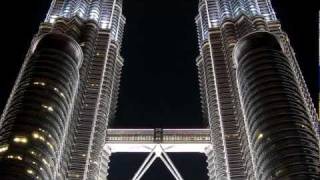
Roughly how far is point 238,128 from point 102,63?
117 ft

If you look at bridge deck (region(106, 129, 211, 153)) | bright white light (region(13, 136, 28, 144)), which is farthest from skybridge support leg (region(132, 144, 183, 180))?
bright white light (region(13, 136, 28, 144))

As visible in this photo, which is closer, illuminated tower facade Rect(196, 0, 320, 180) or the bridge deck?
illuminated tower facade Rect(196, 0, 320, 180)

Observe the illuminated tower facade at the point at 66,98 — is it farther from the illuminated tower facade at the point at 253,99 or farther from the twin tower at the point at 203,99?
the illuminated tower facade at the point at 253,99

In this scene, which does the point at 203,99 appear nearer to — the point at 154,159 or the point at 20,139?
the point at 154,159

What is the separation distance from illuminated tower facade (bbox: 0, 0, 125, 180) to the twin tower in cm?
20

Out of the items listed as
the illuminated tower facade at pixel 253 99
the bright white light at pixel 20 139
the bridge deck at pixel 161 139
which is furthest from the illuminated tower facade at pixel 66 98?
the illuminated tower facade at pixel 253 99

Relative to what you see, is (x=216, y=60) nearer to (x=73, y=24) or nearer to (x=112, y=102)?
(x=112, y=102)

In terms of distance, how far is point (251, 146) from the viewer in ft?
301

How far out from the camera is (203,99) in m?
130

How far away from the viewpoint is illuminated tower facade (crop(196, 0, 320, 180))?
3314 inches

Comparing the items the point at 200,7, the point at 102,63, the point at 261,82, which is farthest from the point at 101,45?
the point at 261,82

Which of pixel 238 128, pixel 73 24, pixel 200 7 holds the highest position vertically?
pixel 200 7

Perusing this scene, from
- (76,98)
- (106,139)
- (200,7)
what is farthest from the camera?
(200,7)

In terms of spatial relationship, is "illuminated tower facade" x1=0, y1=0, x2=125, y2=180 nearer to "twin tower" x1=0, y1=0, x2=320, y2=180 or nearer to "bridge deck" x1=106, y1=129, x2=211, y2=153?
"twin tower" x1=0, y1=0, x2=320, y2=180
